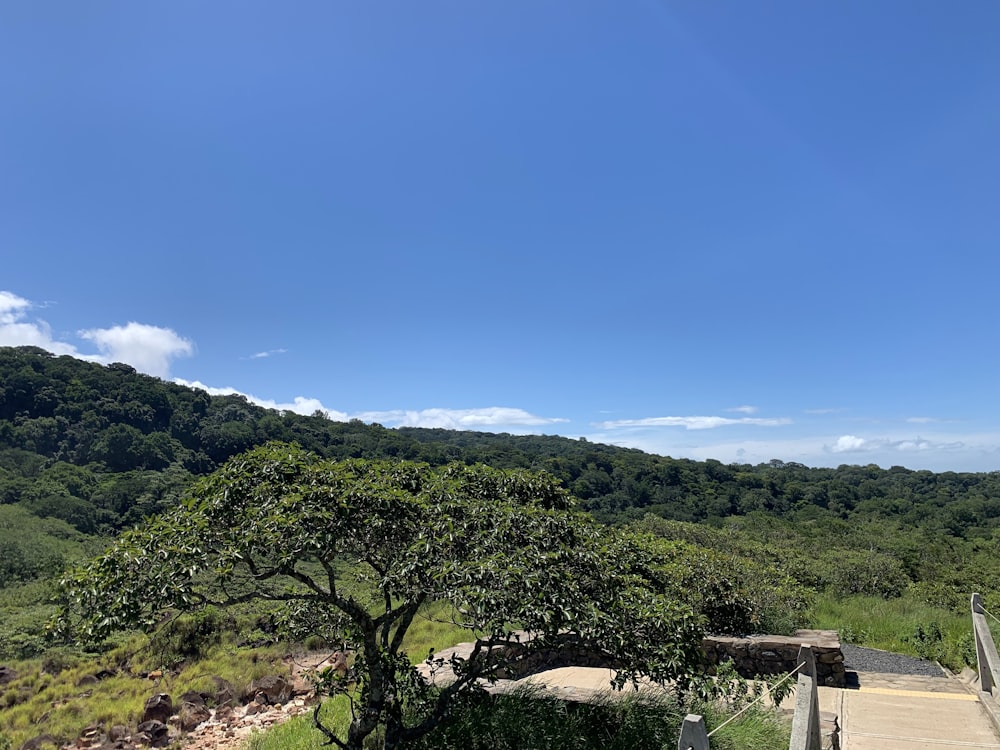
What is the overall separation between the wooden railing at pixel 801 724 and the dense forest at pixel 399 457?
11.9 meters

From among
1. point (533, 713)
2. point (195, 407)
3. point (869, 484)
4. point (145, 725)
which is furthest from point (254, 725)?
point (869, 484)

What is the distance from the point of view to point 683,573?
8320 mm

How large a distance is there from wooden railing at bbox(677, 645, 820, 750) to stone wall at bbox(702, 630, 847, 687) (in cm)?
356

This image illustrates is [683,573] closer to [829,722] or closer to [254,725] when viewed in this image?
[829,722]

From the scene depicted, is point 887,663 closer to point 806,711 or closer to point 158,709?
point 806,711

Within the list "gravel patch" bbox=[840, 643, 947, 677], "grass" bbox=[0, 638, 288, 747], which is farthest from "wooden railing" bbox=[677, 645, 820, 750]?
"grass" bbox=[0, 638, 288, 747]

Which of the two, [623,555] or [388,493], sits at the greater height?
[388,493]

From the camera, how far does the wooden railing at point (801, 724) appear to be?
2805mm

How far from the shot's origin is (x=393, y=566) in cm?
459

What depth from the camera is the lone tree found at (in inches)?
165

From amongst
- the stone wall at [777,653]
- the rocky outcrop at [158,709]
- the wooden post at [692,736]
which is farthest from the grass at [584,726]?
the rocky outcrop at [158,709]

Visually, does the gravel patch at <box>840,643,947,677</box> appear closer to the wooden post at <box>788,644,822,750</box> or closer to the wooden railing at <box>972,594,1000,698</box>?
the wooden railing at <box>972,594,1000,698</box>

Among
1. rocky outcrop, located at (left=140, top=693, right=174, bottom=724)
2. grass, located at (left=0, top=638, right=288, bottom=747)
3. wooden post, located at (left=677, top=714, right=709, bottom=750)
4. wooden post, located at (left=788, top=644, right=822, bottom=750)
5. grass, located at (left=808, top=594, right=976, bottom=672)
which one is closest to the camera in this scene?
wooden post, located at (left=677, top=714, right=709, bottom=750)

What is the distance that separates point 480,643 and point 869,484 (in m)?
79.1
